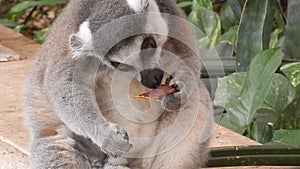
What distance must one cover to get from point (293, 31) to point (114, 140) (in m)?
1.79

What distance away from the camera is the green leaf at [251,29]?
4.58 m

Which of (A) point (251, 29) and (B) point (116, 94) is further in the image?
(A) point (251, 29)

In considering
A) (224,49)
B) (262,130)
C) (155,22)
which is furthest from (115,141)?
(224,49)

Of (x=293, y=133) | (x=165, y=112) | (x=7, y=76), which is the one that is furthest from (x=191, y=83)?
(x=7, y=76)

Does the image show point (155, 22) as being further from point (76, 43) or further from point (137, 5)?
point (76, 43)

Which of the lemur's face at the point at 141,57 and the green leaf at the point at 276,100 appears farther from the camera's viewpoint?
the green leaf at the point at 276,100

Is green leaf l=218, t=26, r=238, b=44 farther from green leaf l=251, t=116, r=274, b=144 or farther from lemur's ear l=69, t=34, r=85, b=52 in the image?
lemur's ear l=69, t=34, r=85, b=52

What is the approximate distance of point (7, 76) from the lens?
16.7ft

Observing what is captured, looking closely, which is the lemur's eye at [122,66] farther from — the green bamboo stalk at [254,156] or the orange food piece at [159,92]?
the green bamboo stalk at [254,156]

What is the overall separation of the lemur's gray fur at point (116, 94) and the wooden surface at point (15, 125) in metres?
0.55

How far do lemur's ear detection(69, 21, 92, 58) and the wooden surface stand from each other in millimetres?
931

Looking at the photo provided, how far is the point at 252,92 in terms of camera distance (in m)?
3.99

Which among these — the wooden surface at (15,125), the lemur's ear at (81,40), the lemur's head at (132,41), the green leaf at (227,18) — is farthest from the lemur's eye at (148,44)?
the green leaf at (227,18)

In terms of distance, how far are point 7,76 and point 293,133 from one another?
A: 1.94m
